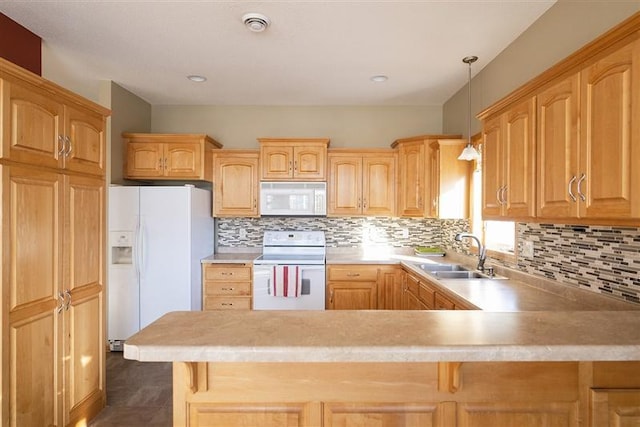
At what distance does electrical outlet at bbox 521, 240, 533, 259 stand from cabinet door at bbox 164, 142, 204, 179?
10.1 ft

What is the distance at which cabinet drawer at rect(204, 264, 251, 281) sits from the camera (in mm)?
3471

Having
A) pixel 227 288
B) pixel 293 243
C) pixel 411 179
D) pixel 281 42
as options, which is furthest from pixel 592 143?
pixel 227 288

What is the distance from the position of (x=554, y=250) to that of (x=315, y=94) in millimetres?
2654

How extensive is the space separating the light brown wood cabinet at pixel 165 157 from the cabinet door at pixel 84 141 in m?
1.27

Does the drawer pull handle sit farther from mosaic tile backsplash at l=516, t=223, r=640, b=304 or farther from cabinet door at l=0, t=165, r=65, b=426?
cabinet door at l=0, t=165, r=65, b=426

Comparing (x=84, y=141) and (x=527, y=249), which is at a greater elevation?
(x=84, y=141)

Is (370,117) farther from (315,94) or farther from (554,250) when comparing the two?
(554,250)

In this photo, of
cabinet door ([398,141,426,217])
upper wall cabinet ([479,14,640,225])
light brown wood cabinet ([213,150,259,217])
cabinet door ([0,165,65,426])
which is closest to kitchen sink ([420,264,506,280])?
cabinet door ([398,141,426,217])

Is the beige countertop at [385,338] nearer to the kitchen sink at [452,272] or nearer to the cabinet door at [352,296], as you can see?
the kitchen sink at [452,272]

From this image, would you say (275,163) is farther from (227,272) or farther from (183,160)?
(227,272)

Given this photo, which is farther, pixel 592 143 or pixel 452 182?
pixel 452 182

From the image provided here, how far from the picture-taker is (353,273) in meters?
3.47

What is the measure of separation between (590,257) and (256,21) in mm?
2450

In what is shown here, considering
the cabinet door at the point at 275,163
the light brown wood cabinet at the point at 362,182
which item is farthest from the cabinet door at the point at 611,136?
the cabinet door at the point at 275,163
